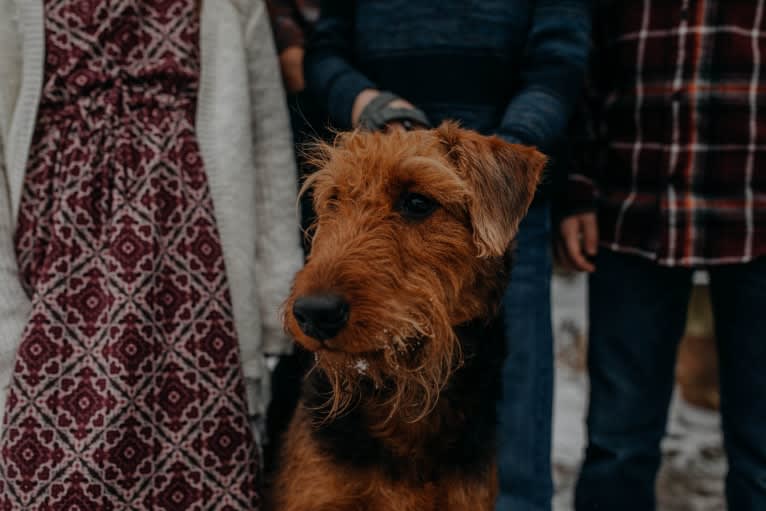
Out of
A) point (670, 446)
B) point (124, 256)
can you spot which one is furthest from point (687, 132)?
point (670, 446)

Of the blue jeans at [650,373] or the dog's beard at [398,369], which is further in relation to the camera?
the blue jeans at [650,373]

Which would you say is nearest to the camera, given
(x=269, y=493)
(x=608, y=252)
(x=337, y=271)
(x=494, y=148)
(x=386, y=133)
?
(x=337, y=271)

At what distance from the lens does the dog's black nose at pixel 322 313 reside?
4.39 feet

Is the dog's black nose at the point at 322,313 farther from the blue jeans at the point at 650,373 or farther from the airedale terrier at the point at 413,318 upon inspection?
the blue jeans at the point at 650,373

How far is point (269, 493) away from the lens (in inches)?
76.4

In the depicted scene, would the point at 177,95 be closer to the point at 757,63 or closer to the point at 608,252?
the point at 608,252

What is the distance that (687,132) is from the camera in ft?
6.98

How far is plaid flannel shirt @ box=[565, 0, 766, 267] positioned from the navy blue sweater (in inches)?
10.6

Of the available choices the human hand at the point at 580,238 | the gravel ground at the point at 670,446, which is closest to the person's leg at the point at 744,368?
the human hand at the point at 580,238

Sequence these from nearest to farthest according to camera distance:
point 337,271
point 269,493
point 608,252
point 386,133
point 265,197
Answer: point 337,271, point 386,133, point 269,493, point 265,197, point 608,252

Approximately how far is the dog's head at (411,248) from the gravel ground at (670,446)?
198 centimetres

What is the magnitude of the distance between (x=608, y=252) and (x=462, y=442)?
103 cm

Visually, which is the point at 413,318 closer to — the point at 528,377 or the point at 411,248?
the point at 411,248

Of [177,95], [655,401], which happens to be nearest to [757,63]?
[655,401]
